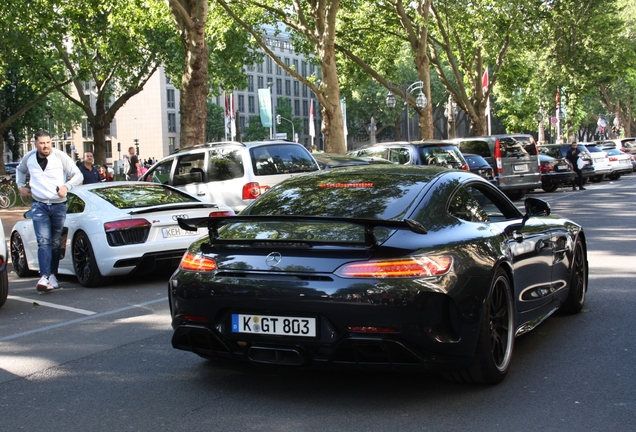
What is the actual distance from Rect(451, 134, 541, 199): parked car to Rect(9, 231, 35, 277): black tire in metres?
16.1

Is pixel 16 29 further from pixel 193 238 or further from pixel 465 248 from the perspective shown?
pixel 465 248

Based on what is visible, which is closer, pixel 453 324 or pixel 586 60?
pixel 453 324

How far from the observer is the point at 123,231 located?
1012cm

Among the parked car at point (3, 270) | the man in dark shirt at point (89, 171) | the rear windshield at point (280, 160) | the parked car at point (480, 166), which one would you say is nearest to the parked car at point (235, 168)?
the rear windshield at point (280, 160)

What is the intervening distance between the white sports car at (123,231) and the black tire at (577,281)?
466 centimetres

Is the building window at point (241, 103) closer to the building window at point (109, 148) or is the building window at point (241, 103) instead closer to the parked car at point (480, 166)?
the building window at point (109, 148)

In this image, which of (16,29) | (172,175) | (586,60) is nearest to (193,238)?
(172,175)

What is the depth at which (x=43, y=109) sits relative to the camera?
179 ft

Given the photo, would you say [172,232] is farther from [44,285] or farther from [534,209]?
[534,209]

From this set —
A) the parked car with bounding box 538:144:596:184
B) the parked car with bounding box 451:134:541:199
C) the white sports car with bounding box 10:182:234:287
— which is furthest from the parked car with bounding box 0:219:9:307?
A: the parked car with bounding box 538:144:596:184

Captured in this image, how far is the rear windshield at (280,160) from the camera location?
46.1 ft

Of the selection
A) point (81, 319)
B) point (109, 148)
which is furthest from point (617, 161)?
point (109, 148)

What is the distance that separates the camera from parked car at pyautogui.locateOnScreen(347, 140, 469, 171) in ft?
67.9

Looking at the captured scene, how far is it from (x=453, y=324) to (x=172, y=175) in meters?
10.5
